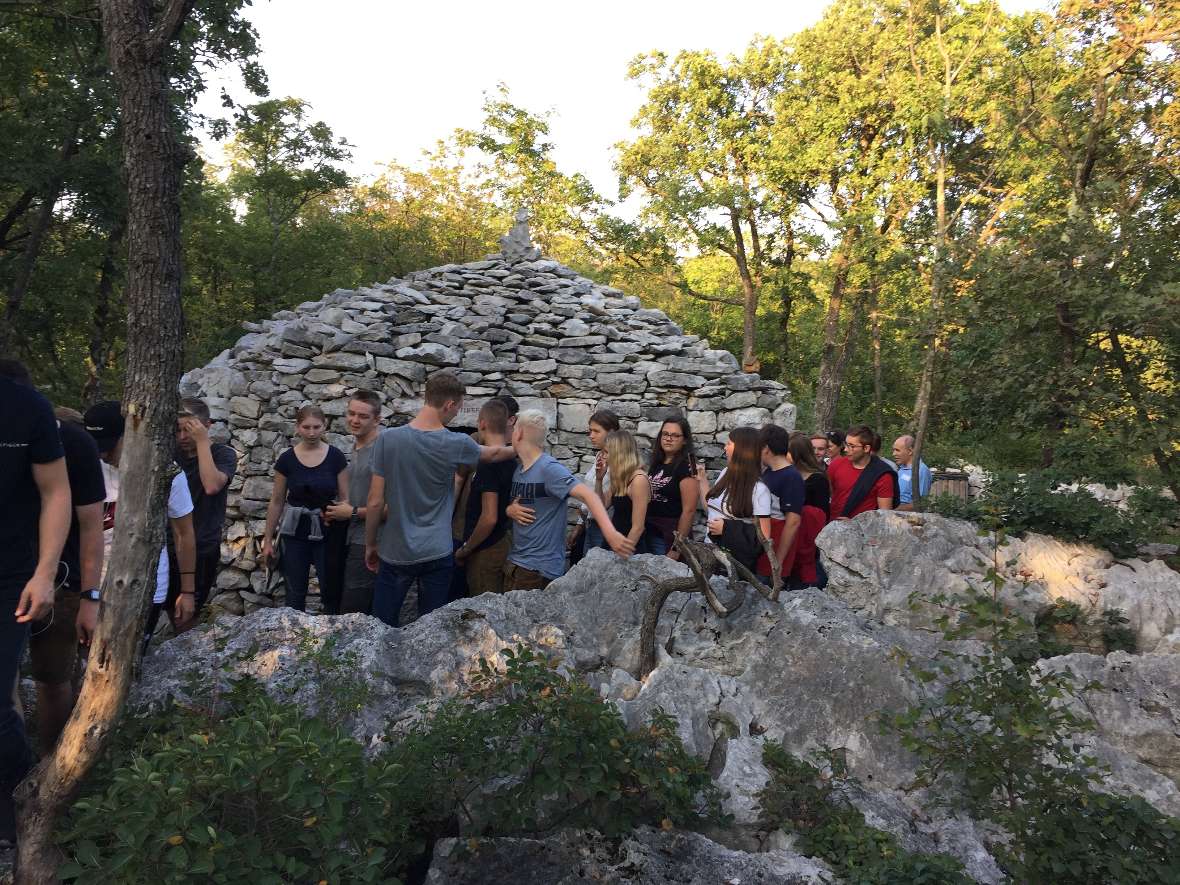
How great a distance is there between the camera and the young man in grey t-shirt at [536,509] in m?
4.75

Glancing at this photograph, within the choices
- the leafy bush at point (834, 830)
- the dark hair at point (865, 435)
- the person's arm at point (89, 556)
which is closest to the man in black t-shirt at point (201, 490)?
the person's arm at point (89, 556)

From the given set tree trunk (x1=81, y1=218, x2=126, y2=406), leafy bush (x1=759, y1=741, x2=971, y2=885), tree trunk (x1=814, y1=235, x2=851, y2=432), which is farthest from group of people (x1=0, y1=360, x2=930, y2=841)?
tree trunk (x1=814, y1=235, x2=851, y2=432)

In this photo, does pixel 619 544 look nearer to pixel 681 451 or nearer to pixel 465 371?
pixel 681 451

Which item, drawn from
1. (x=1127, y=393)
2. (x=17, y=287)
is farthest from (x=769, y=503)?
(x=17, y=287)

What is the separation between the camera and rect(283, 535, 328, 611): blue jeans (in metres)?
5.36

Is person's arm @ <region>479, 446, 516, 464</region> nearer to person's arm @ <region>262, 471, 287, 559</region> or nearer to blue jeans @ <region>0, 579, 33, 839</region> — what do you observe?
person's arm @ <region>262, 471, 287, 559</region>

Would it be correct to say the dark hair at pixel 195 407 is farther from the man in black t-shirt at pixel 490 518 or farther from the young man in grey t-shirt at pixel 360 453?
the man in black t-shirt at pixel 490 518

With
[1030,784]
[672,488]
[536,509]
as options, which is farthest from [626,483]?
[1030,784]

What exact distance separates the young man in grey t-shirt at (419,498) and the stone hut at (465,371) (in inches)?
131

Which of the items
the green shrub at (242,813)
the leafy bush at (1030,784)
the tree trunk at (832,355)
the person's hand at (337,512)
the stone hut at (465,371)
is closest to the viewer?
the green shrub at (242,813)

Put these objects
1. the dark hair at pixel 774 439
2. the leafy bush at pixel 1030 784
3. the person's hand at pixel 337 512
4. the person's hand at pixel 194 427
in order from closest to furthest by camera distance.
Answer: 1. the leafy bush at pixel 1030 784
2. the person's hand at pixel 194 427
3. the dark hair at pixel 774 439
4. the person's hand at pixel 337 512

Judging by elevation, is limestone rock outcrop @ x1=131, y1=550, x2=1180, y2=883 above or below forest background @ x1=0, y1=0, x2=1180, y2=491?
below

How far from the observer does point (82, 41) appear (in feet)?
41.5

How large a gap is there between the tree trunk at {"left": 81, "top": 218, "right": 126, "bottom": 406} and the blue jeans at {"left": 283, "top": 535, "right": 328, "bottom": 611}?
1134 cm
